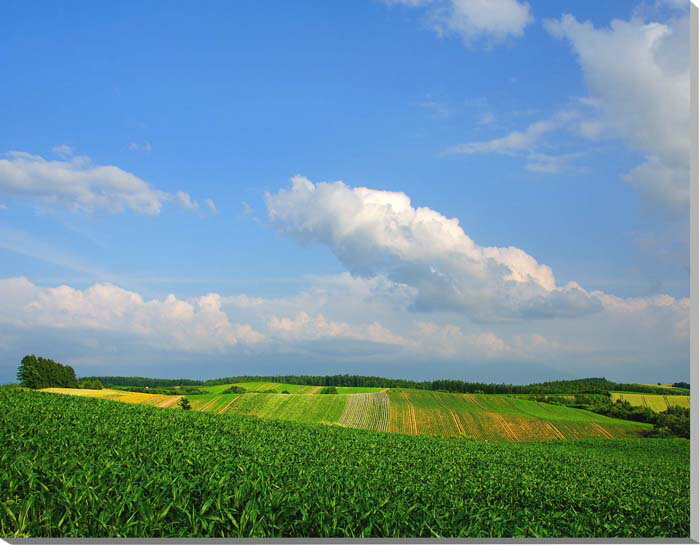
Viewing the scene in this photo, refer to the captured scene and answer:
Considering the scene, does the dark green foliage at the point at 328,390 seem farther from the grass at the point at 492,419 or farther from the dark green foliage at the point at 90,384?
the dark green foliage at the point at 90,384

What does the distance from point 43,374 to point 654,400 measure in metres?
40.6

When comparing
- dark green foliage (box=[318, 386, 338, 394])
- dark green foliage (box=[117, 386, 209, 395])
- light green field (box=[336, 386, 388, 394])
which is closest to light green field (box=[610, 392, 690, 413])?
light green field (box=[336, 386, 388, 394])

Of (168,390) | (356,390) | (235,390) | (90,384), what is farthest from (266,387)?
(90,384)

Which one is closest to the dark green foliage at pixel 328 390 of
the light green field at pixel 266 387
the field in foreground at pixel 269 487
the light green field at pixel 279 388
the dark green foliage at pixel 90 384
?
the light green field at pixel 279 388

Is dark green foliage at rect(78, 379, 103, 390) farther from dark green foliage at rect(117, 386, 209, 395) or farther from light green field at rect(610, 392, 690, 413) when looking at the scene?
light green field at rect(610, 392, 690, 413)

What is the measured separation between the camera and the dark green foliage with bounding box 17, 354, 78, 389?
27.7m

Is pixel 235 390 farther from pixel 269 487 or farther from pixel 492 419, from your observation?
pixel 269 487

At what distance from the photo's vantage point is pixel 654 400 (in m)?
38.5

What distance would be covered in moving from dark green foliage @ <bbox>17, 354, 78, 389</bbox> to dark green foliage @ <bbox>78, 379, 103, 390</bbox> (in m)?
1.04

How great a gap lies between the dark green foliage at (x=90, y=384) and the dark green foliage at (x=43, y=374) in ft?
3.42

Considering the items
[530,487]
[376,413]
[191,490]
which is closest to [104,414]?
[191,490]

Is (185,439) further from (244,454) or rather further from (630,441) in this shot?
(630,441)

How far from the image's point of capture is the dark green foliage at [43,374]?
90.7 ft

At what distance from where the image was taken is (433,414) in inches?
1502
